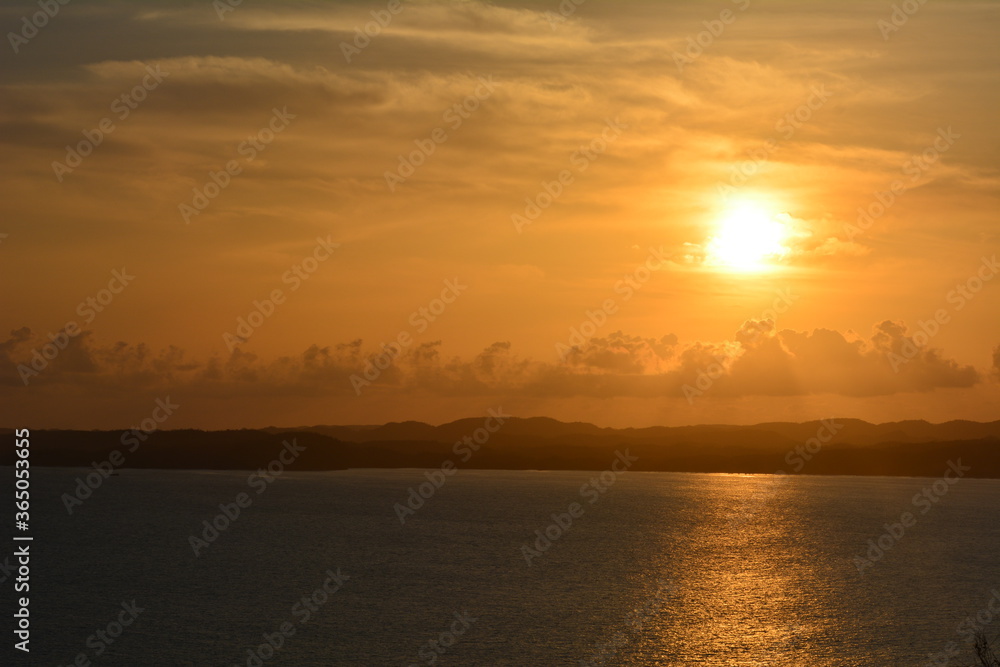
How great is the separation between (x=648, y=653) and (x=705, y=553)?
163 feet

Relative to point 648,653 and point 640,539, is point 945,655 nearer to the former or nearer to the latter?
point 648,653

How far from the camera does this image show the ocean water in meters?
48.1

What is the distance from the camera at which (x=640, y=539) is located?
108 m
